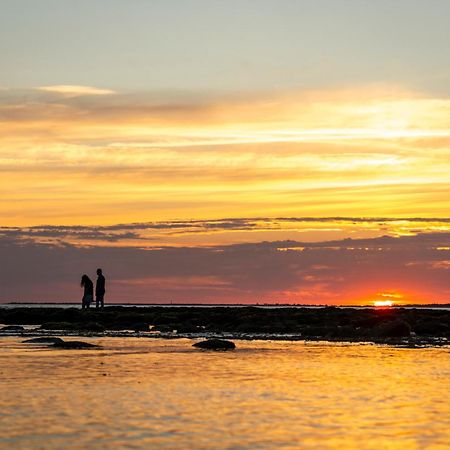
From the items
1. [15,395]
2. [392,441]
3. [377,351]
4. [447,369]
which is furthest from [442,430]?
[377,351]

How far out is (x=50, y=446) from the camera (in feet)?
43.6

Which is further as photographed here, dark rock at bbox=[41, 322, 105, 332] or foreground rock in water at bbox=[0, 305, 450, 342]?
dark rock at bbox=[41, 322, 105, 332]

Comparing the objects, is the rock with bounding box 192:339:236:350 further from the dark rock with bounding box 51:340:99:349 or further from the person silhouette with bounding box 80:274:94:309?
→ the person silhouette with bounding box 80:274:94:309

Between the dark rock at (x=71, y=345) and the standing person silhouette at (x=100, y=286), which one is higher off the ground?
Result: the standing person silhouette at (x=100, y=286)

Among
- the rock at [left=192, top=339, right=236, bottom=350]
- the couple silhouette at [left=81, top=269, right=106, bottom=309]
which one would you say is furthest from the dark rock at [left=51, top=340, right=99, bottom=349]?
the couple silhouette at [left=81, top=269, right=106, bottom=309]

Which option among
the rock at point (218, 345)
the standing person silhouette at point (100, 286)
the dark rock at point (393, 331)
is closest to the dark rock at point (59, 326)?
the standing person silhouette at point (100, 286)

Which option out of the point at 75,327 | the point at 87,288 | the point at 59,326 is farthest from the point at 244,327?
the point at 87,288

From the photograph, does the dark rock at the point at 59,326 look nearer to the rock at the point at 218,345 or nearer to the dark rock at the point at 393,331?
the dark rock at the point at 393,331

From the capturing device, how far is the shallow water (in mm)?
14125

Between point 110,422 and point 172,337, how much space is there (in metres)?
26.6

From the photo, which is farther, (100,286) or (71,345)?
(100,286)

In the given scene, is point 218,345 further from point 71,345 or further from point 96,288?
point 96,288

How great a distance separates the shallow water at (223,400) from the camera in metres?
14.1

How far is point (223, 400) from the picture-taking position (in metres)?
18.4
